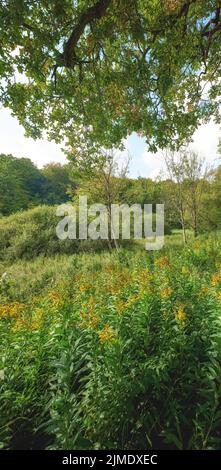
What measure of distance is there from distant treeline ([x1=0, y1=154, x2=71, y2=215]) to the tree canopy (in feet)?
87.5

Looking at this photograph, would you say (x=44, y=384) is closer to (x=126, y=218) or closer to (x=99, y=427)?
(x=99, y=427)

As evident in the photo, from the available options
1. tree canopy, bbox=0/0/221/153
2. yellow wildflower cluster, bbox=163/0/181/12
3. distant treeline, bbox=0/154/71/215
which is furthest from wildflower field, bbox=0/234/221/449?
distant treeline, bbox=0/154/71/215

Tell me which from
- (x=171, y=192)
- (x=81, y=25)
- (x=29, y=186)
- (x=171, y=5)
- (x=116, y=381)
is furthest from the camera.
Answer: (x=29, y=186)

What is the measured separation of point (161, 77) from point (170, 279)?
3750 millimetres

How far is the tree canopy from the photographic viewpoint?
3600 mm

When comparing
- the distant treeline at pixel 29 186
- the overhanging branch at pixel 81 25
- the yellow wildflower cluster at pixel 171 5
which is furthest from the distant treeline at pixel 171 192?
the yellow wildflower cluster at pixel 171 5

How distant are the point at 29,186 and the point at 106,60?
37.7m

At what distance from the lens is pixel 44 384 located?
7.89 feet

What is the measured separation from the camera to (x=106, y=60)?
464cm

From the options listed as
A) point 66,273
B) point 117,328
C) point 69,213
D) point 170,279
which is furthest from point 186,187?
point 117,328

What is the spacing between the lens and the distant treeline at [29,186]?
31.7 metres

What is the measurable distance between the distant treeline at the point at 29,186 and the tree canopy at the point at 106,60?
26668 mm

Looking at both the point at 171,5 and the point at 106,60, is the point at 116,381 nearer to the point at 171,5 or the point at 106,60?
the point at 106,60

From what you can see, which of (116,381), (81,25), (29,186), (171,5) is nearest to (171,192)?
(171,5)
